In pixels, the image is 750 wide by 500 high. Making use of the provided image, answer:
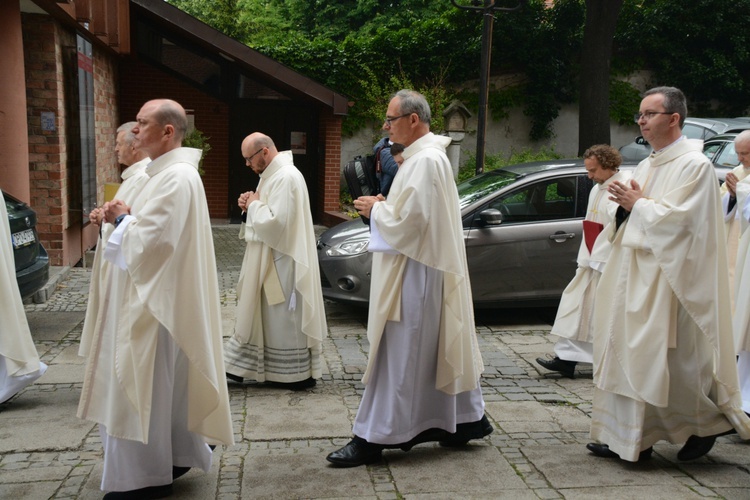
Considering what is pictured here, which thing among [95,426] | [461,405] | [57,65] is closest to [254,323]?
[95,426]

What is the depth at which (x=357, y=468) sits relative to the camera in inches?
179

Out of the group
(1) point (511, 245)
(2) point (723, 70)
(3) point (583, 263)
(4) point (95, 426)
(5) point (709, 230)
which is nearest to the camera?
(5) point (709, 230)

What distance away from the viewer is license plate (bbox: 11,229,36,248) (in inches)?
279

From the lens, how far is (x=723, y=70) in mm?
19875

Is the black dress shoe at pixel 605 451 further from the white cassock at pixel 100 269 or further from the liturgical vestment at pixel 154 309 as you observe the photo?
the white cassock at pixel 100 269

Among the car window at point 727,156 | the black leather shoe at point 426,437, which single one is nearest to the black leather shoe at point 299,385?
the black leather shoe at point 426,437

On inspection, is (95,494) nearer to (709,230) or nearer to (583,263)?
(709,230)

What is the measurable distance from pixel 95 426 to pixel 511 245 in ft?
15.3

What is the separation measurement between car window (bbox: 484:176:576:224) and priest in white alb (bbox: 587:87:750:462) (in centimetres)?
→ 392

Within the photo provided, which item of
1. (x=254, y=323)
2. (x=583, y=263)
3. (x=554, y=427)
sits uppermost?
(x=583, y=263)

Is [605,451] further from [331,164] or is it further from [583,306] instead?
[331,164]

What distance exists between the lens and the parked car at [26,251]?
279 inches

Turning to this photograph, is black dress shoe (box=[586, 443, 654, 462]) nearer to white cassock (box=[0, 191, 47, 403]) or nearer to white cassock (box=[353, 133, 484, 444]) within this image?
white cassock (box=[353, 133, 484, 444])

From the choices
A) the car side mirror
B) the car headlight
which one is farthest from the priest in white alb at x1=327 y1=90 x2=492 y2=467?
the car headlight
